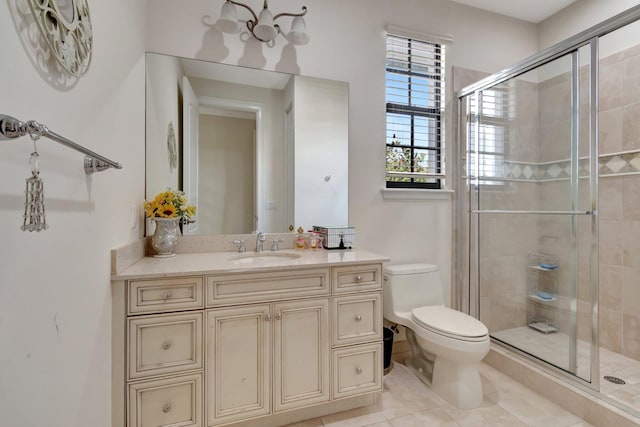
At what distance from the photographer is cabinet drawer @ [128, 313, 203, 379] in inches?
51.8

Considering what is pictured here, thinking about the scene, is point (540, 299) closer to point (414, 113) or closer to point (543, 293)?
point (543, 293)

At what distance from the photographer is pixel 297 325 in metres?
1.58

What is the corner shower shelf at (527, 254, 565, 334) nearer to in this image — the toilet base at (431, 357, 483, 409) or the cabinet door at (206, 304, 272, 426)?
the toilet base at (431, 357, 483, 409)

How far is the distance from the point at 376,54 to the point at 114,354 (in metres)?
2.47

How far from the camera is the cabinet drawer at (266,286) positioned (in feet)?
4.72

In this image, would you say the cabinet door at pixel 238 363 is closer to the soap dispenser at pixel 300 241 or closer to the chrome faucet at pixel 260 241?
the chrome faucet at pixel 260 241

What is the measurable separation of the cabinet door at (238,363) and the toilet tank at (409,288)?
97cm

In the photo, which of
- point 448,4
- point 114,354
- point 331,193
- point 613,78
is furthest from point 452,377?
point 448,4

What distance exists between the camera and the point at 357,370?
1.70 m

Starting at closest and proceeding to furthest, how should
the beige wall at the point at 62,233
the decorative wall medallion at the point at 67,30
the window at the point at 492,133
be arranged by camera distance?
the beige wall at the point at 62,233, the decorative wall medallion at the point at 67,30, the window at the point at 492,133

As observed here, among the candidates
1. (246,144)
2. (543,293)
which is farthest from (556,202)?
(246,144)

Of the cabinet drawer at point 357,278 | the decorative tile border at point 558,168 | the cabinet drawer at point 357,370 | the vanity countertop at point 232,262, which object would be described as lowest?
the cabinet drawer at point 357,370

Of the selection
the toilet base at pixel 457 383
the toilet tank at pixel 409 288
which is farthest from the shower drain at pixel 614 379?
the toilet tank at pixel 409 288

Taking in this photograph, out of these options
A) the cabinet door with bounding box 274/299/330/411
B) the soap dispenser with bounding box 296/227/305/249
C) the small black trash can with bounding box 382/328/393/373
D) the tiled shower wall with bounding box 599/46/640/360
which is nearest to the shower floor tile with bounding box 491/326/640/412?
the tiled shower wall with bounding box 599/46/640/360
